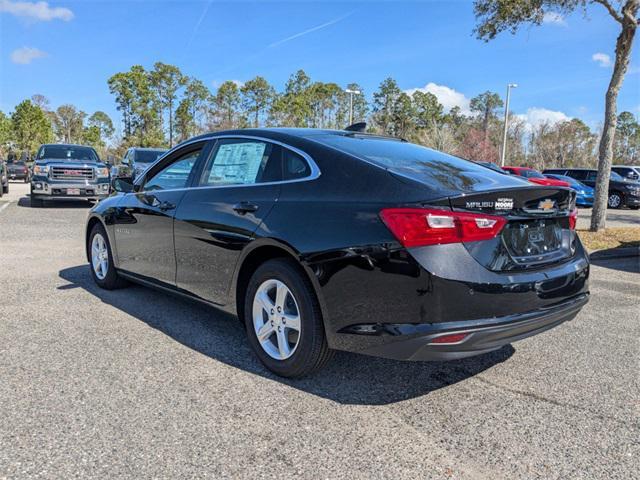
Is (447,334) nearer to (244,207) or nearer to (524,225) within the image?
(524,225)

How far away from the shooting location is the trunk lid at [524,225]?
8.93 feet

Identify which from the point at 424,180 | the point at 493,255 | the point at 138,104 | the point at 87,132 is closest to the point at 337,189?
the point at 424,180

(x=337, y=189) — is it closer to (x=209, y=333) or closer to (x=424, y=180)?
(x=424, y=180)

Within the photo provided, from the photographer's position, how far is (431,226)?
2637mm

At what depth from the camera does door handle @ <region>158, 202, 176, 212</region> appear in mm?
4258

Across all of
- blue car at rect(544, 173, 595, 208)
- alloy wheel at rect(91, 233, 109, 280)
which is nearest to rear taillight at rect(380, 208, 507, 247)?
alloy wheel at rect(91, 233, 109, 280)

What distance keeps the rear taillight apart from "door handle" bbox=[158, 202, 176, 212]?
7.16 ft

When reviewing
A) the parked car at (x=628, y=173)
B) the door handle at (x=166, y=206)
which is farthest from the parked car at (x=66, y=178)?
the parked car at (x=628, y=173)

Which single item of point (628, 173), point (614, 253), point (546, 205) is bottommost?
point (614, 253)

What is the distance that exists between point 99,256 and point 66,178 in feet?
31.5

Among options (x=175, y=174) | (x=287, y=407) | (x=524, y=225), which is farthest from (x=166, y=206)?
(x=524, y=225)

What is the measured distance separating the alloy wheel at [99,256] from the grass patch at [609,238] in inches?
304

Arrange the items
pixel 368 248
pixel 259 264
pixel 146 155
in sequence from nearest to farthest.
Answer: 1. pixel 368 248
2. pixel 259 264
3. pixel 146 155

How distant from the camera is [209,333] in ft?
13.6
